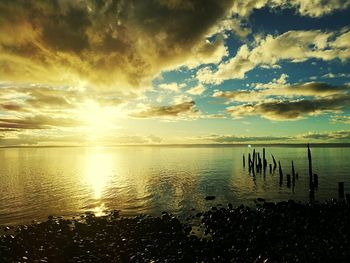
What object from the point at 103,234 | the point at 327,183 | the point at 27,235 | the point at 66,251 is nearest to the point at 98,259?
the point at 66,251

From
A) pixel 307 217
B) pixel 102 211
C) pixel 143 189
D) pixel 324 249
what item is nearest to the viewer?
pixel 324 249

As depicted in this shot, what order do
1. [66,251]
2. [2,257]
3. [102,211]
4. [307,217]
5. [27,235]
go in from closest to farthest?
[2,257] → [66,251] → [27,235] → [307,217] → [102,211]

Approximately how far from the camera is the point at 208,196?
37.6 m

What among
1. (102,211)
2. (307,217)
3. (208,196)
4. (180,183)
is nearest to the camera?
(307,217)

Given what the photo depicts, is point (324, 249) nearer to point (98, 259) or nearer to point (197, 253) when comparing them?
point (197, 253)

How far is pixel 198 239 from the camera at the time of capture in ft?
67.8

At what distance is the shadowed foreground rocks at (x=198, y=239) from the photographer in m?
17.0

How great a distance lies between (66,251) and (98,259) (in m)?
2.85

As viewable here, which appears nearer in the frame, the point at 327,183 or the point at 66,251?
the point at 66,251

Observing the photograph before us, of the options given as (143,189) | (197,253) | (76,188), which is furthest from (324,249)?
(76,188)

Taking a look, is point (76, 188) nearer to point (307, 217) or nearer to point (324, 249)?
point (307, 217)

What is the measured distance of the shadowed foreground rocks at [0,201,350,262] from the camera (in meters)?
17.0

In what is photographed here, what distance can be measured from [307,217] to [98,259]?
17.0m

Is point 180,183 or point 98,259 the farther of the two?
point 180,183
